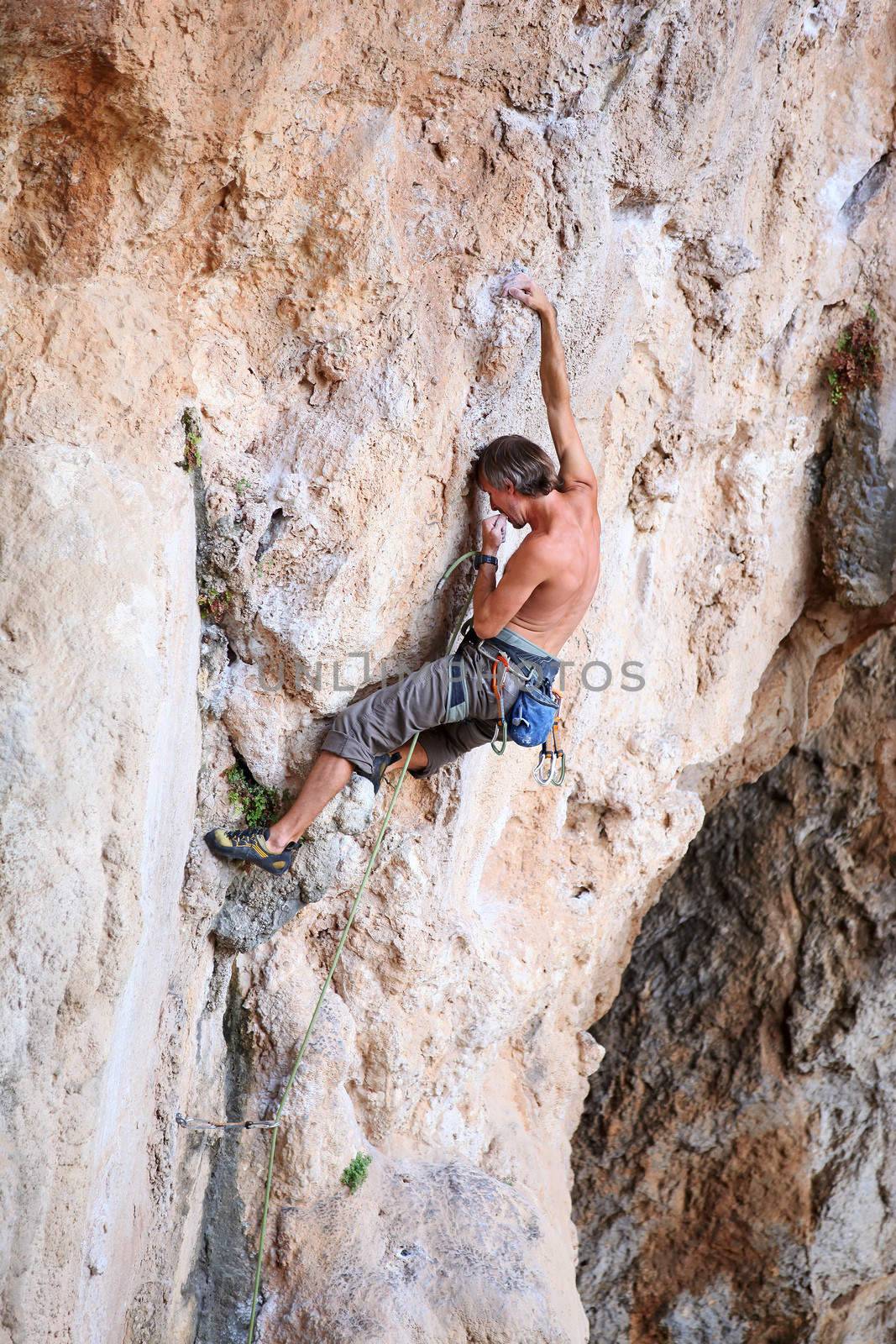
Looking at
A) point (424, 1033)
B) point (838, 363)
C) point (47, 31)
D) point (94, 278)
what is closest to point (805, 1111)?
point (424, 1033)

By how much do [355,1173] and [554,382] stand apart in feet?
10.2

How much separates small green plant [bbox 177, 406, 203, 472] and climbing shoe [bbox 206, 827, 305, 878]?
4.14ft

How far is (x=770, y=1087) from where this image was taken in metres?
6.96

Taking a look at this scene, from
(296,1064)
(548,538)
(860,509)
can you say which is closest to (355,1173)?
(296,1064)

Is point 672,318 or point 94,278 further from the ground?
point 672,318

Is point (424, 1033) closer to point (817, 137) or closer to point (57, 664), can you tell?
point (57, 664)

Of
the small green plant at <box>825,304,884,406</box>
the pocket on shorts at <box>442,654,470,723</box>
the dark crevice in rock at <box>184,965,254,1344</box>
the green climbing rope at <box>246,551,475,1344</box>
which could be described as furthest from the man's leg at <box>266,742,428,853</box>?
the small green plant at <box>825,304,884,406</box>

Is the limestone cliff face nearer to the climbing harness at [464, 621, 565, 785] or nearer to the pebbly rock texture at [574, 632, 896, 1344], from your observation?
the climbing harness at [464, 621, 565, 785]

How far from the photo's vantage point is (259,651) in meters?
4.21

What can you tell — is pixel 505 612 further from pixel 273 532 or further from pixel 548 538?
pixel 273 532

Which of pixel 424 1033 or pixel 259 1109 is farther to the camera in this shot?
pixel 424 1033

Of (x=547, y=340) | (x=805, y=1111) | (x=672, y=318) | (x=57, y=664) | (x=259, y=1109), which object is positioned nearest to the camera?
(x=57, y=664)

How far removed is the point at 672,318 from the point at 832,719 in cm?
307

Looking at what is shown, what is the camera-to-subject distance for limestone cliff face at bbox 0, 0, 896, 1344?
3299 millimetres
